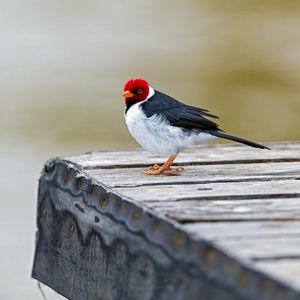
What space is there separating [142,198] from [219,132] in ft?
5.05

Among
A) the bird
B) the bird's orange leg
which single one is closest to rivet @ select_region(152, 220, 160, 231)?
the bird's orange leg

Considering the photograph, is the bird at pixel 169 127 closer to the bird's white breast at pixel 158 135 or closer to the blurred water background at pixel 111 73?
the bird's white breast at pixel 158 135

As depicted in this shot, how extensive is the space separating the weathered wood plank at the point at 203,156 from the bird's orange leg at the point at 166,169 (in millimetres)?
132

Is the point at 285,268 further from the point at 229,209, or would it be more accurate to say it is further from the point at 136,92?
the point at 136,92

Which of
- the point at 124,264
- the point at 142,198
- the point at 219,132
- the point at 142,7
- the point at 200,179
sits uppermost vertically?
the point at 142,7

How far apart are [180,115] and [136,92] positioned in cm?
35

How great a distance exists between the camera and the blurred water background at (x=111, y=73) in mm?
11578

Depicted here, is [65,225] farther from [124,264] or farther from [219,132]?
[219,132]

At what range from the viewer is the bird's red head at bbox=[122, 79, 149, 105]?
20.2 feet

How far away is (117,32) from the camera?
17.2 meters

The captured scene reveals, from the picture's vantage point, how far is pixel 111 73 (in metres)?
14.9

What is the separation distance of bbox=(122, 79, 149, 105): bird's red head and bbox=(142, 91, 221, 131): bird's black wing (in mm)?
133

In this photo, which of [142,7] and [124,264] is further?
[142,7]

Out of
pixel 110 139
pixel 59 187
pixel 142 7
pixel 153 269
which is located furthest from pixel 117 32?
pixel 153 269
